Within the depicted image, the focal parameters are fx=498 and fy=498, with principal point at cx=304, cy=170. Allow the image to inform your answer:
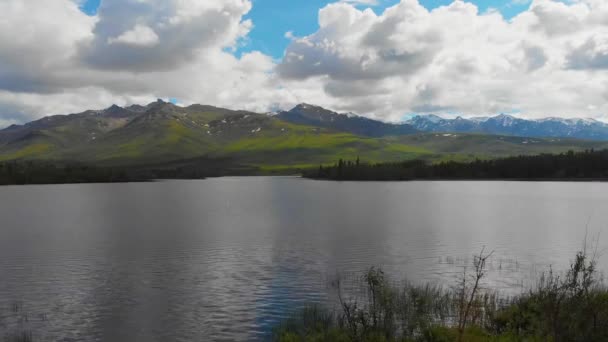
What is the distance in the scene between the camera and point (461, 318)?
23234 millimetres

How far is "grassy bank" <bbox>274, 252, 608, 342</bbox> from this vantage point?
23453 mm

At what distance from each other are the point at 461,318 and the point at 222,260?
38.0m

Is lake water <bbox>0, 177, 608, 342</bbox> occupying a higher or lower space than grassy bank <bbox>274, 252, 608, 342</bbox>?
lower

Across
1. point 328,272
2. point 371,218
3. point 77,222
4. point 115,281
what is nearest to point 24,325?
point 115,281

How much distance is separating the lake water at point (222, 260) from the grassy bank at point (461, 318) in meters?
5.43

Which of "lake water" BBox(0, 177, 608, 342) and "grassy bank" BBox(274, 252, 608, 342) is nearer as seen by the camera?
"grassy bank" BBox(274, 252, 608, 342)

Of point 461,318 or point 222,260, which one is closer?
point 461,318

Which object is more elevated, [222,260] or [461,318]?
[461,318]

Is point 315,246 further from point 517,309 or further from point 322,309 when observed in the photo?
point 517,309

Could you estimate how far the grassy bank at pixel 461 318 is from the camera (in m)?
23.5

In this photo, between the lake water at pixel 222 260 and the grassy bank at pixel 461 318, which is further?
the lake water at pixel 222 260

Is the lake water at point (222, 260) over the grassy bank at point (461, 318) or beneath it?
beneath

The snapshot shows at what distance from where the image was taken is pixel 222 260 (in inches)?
2250

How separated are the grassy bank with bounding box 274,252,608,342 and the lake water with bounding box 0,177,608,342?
543cm
